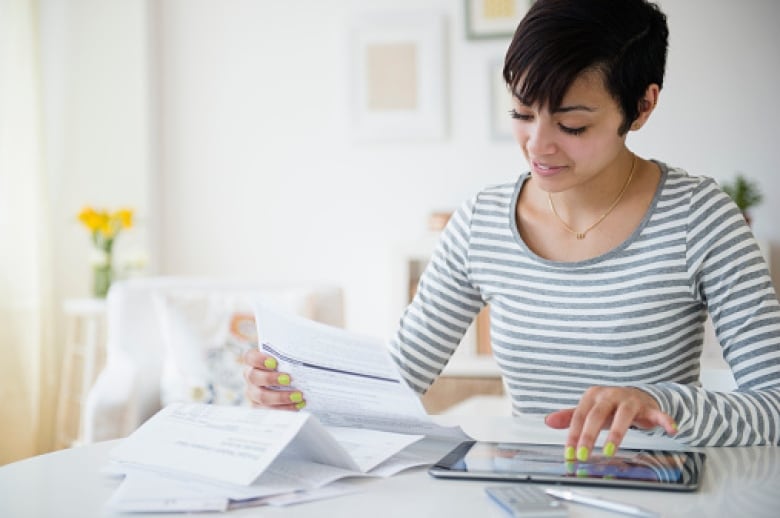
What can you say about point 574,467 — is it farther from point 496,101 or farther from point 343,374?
point 496,101

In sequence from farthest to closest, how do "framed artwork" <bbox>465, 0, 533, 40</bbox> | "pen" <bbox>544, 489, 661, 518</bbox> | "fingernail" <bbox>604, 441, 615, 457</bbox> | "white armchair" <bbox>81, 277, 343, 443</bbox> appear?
"framed artwork" <bbox>465, 0, 533, 40</bbox>
"white armchair" <bbox>81, 277, 343, 443</bbox>
"fingernail" <bbox>604, 441, 615, 457</bbox>
"pen" <bbox>544, 489, 661, 518</bbox>

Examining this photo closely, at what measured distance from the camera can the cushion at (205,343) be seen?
263 cm

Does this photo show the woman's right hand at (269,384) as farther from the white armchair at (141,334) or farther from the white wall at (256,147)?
the white wall at (256,147)

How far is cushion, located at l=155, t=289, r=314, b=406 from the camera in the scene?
263cm

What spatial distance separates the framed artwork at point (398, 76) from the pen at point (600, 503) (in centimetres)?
276

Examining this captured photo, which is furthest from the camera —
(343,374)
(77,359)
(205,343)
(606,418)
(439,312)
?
(77,359)

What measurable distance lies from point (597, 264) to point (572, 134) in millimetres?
203

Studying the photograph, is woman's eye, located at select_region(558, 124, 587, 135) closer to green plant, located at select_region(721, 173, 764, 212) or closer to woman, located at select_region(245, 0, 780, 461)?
woman, located at select_region(245, 0, 780, 461)

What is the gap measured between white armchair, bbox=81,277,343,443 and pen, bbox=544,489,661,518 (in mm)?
1857

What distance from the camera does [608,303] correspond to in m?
1.34

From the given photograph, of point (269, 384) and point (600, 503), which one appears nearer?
point (600, 503)

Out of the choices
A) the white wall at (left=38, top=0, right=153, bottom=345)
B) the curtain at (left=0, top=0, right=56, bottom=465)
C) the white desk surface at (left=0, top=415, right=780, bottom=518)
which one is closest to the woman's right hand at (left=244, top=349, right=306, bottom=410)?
the white desk surface at (left=0, top=415, right=780, bottom=518)

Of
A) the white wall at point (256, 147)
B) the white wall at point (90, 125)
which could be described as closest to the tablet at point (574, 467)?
the white wall at point (256, 147)

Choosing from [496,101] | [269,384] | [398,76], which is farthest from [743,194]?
[269,384]
